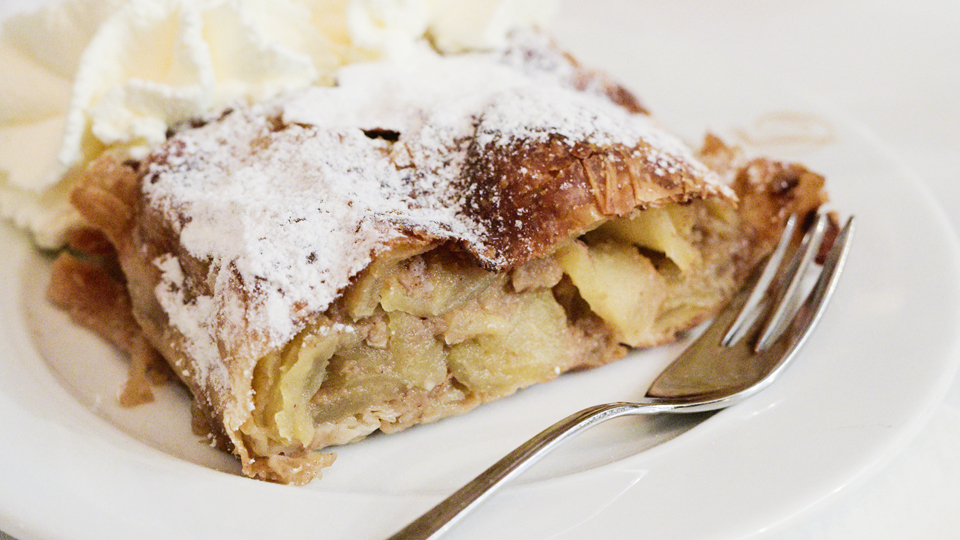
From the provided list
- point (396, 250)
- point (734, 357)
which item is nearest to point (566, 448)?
point (734, 357)

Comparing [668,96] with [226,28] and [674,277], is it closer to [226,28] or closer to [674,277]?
[674,277]

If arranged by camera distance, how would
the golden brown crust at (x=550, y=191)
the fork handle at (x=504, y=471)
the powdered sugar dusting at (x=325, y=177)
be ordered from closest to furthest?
the fork handle at (x=504, y=471)
the powdered sugar dusting at (x=325, y=177)
the golden brown crust at (x=550, y=191)

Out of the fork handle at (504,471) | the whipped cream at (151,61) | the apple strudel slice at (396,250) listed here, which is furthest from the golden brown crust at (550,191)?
the whipped cream at (151,61)

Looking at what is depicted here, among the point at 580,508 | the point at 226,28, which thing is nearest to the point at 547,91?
A: the point at 226,28

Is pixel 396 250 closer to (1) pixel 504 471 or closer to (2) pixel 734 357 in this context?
(1) pixel 504 471

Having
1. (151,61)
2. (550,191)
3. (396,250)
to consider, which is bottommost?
(151,61)

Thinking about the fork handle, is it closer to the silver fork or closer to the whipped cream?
the silver fork

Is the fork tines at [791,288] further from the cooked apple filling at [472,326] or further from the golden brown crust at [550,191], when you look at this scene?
the golden brown crust at [550,191]
